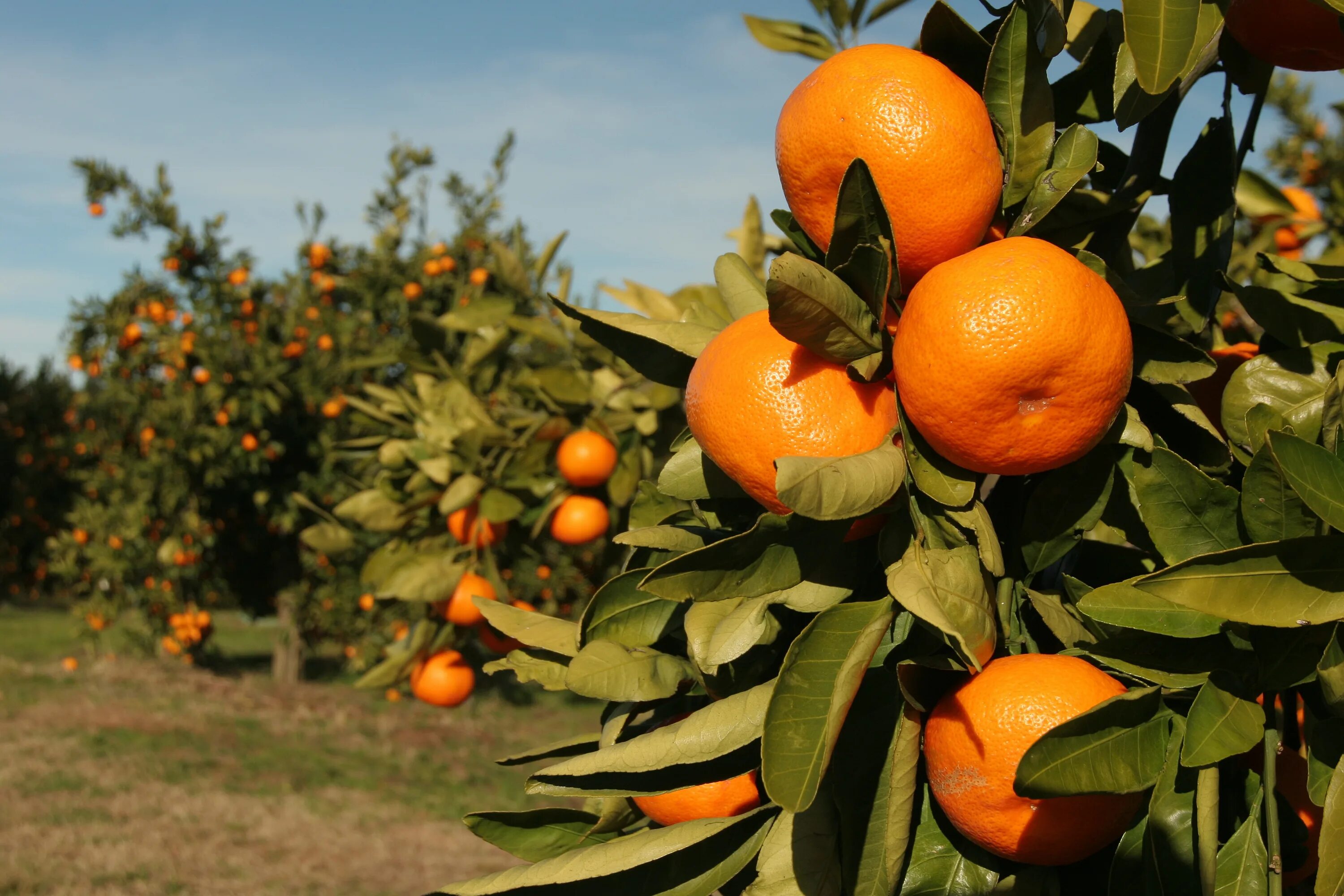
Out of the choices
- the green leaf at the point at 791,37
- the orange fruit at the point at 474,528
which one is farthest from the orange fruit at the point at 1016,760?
the orange fruit at the point at 474,528

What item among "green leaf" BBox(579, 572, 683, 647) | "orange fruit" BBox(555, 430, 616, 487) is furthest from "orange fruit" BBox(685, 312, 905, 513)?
"orange fruit" BBox(555, 430, 616, 487)

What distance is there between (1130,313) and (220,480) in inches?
271

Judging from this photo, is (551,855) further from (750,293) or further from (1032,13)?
(1032,13)

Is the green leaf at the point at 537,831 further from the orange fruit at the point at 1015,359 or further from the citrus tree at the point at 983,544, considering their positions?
the orange fruit at the point at 1015,359

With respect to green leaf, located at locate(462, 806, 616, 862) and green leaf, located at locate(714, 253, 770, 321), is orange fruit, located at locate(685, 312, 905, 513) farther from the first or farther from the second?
green leaf, located at locate(462, 806, 616, 862)

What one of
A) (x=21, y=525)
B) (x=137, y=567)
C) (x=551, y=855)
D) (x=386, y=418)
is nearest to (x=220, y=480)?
(x=137, y=567)

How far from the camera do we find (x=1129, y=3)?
60 centimetres

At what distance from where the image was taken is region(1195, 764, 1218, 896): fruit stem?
1.88 feet

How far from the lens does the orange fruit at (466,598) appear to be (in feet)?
5.71

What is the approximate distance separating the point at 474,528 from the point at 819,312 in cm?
141

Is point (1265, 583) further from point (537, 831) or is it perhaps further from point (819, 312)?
point (537, 831)

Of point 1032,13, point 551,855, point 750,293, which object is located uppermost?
point 1032,13

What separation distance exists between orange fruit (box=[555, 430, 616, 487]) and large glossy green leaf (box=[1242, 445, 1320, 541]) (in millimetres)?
1306

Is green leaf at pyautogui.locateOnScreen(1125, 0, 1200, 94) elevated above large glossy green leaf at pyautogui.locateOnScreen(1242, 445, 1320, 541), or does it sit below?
above
